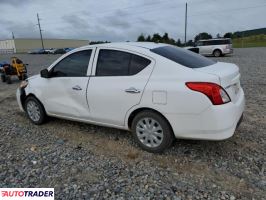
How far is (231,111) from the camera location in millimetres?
3266

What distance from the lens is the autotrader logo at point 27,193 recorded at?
9.65 feet

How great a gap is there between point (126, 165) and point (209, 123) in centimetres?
128

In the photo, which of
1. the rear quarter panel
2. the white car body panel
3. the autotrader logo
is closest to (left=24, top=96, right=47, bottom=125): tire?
the white car body panel

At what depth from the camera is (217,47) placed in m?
23.7

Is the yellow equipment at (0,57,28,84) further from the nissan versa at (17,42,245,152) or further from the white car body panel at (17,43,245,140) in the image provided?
the white car body panel at (17,43,245,140)

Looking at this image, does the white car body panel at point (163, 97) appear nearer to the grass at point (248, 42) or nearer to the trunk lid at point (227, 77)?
the trunk lid at point (227, 77)

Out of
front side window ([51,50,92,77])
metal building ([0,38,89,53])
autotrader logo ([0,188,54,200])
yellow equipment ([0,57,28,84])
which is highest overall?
metal building ([0,38,89,53])

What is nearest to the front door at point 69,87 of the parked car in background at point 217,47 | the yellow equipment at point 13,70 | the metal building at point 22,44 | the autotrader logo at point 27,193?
the autotrader logo at point 27,193

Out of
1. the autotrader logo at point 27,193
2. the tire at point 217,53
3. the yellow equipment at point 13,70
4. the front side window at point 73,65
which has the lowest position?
the autotrader logo at point 27,193

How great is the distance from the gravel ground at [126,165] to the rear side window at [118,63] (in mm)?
1208

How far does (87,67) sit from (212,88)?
2.16m

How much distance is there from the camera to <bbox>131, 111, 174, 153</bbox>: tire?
140 inches

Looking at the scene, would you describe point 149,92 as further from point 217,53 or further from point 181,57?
point 217,53

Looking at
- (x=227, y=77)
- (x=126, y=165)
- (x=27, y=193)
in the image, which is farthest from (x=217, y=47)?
(x=27, y=193)
